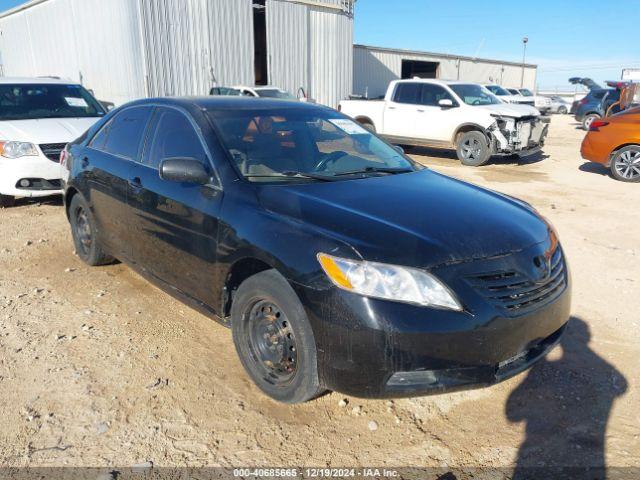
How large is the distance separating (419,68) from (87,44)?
82.0 ft

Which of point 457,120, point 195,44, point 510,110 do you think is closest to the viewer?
point 510,110

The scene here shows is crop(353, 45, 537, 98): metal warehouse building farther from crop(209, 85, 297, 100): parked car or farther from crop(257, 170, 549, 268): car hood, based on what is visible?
crop(257, 170, 549, 268): car hood

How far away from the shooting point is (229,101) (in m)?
3.92

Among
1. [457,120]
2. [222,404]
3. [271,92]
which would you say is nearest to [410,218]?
[222,404]

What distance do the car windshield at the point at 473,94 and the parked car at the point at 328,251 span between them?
9.04 m

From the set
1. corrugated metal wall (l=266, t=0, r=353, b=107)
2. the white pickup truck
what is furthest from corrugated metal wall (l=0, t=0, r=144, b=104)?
the white pickup truck

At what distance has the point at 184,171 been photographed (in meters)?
3.20

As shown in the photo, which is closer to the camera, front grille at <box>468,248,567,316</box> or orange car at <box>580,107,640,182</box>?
front grille at <box>468,248,567,316</box>

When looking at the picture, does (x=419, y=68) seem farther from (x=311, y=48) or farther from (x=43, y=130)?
(x=43, y=130)

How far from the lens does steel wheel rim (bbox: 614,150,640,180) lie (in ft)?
33.1

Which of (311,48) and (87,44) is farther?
(311,48)

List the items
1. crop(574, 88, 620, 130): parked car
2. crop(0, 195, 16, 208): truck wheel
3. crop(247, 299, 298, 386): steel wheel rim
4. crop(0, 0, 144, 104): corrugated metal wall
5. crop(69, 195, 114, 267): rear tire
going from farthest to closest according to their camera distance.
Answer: crop(574, 88, 620, 130): parked car
crop(0, 0, 144, 104): corrugated metal wall
crop(0, 195, 16, 208): truck wheel
crop(69, 195, 114, 267): rear tire
crop(247, 299, 298, 386): steel wheel rim

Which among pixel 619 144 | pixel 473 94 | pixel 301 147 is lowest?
pixel 619 144

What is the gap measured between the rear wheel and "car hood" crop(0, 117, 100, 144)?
31.1 feet
